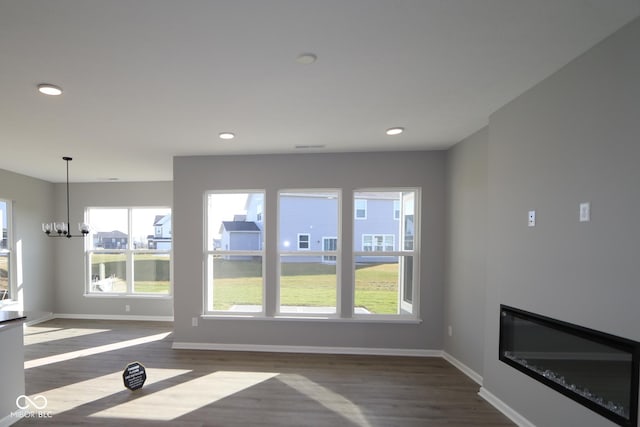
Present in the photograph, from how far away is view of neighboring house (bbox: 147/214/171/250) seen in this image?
19.0 ft

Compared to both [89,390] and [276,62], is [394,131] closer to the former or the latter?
[276,62]

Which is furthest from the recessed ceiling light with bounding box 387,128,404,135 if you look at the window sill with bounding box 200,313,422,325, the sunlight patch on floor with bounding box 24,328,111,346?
the sunlight patch on floor with bounding box 24,328,111,346

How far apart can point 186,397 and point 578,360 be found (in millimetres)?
3206

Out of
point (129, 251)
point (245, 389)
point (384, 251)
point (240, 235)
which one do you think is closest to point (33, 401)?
point (245, 389)

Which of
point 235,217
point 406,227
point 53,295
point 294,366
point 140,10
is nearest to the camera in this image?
point 140,10

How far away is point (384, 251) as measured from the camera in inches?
159

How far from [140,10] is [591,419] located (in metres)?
3.35

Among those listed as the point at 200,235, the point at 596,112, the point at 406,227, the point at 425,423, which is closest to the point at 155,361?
the point at 200,235

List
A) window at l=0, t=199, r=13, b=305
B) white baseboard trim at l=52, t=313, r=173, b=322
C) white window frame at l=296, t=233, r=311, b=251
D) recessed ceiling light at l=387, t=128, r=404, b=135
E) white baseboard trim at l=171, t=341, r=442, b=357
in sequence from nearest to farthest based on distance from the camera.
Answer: recessed ceiling light at l=387, t=128, r=404, b=135, white baseboard trim at l=171, t=341, r=442, b=357, white window frame at l=296, t=233, r=311, b=251, window at l=0, t=199, r=13, b=305, white baseboard trim at l=52, t=313, r=173, b=322

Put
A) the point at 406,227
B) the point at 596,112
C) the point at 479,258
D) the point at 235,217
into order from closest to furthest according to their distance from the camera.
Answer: the point at 596,112, the point at 479,258, the point at 406,227, the point at 235,217

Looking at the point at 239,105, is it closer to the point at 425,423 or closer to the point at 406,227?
the point at 406,227

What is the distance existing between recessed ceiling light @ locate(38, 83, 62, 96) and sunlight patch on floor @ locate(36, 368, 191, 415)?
2.69 meters

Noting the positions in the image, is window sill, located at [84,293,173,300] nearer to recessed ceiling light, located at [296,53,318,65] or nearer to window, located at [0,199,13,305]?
window, located at [0,199,13,305]

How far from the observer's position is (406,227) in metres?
4.02
